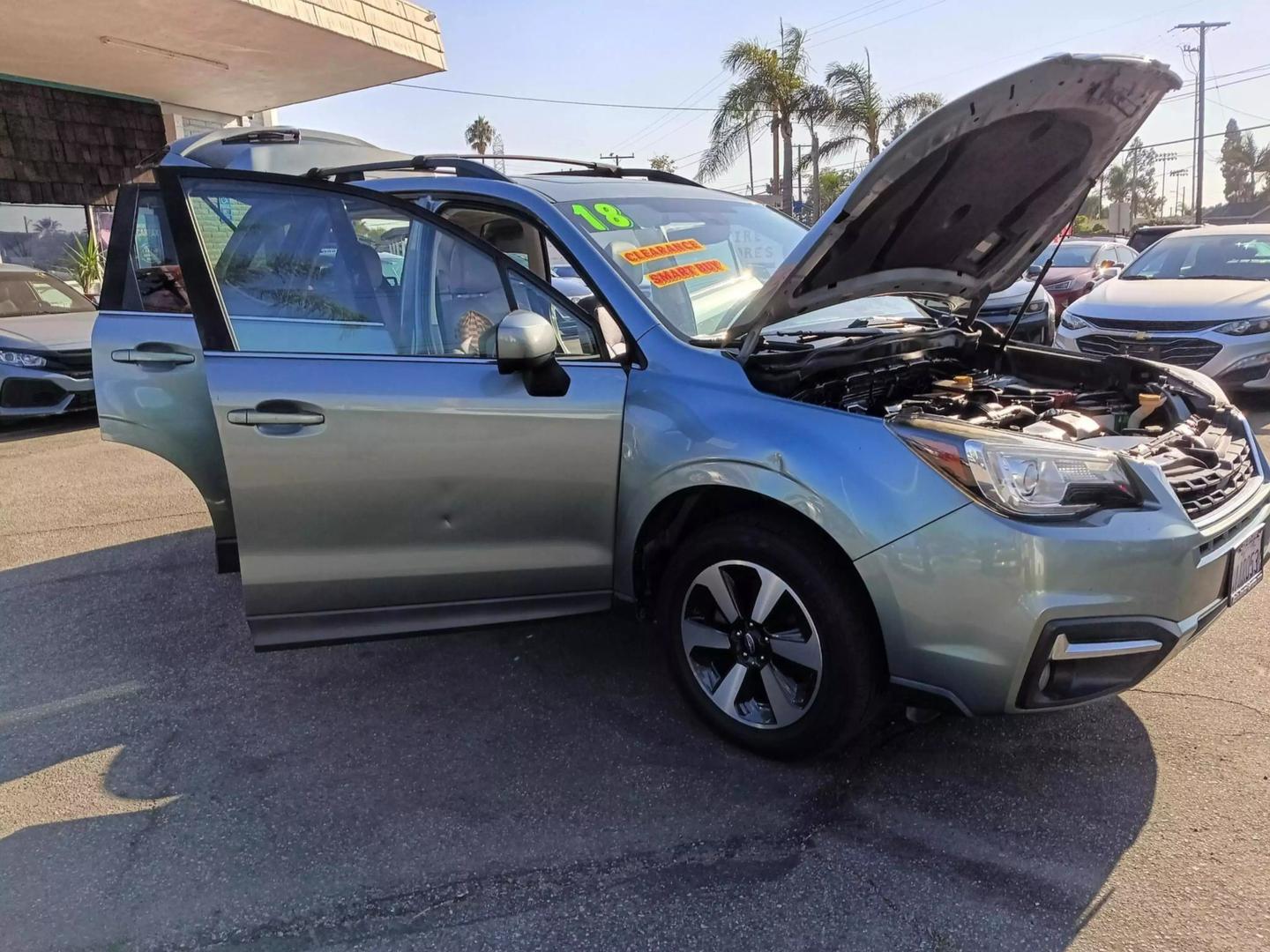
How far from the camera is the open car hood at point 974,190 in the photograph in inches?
107

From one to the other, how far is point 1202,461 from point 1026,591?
948 mm

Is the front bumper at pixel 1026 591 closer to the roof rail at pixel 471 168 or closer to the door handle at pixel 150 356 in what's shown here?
the roof rail at pixel 471 168

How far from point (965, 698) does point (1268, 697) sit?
1518 millimetres

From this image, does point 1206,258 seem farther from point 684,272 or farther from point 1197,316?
point 684,272

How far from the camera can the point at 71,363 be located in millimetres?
8633

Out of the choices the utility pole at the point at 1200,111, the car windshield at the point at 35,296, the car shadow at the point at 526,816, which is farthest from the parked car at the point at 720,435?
the utility pole at the point at 1200,111

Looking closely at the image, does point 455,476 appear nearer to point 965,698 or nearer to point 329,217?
point 329,217

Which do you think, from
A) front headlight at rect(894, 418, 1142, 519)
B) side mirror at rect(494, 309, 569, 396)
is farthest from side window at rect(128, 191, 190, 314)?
front headlight at rect(894, 418, 1142, 519)

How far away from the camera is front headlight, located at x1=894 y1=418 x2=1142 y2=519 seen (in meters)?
2.50

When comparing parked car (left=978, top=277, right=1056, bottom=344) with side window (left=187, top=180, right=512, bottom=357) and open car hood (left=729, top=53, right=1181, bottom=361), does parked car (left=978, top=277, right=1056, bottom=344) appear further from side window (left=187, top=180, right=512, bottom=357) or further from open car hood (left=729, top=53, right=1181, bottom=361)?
side window (left=187, top=180, right=512, bottom=357)

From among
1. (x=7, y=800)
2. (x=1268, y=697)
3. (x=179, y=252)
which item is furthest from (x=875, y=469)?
(x=7, y=800)

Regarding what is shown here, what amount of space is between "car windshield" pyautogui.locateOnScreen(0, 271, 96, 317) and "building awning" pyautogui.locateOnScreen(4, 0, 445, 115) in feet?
11.5

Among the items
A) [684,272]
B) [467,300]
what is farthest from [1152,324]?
[467,300]

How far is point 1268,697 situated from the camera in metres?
3.29
